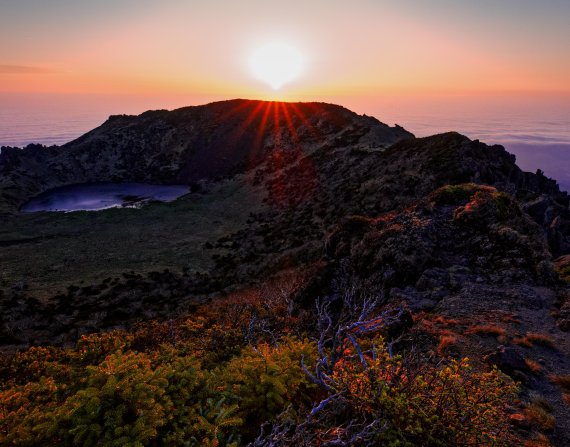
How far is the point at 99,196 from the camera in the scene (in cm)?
8800

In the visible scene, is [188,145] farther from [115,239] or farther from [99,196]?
[115,239]

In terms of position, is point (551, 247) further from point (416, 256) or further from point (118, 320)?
point (118, 320)

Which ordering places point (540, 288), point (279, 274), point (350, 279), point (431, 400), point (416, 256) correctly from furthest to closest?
point (279, 274), point (350, 279), point (416, 256), point (540, 288), point (431, 400)

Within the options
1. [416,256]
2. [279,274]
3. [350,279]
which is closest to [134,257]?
[279,274]

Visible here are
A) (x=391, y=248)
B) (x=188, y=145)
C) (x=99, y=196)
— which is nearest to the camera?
(x=391, y=248)

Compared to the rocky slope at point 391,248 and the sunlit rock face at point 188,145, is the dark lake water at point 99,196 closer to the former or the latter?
the sunlit rock face at point 188,145

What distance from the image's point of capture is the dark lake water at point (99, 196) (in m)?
79.0

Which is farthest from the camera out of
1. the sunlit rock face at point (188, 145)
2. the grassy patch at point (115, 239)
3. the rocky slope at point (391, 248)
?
the sunlit rock face at point (188, 145)

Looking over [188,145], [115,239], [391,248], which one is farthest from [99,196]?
[391,248]

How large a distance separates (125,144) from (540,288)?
12170cm

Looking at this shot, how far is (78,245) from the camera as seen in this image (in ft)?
171

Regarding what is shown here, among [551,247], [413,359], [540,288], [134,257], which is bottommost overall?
[134,257]

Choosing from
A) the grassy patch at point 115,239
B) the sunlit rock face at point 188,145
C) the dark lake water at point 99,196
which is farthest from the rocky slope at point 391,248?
the dark lake water at point 99,196

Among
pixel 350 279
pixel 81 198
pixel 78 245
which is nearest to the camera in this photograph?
pixel 350 279
